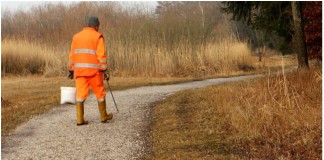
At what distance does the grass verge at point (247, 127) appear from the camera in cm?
523

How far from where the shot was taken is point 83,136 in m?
6.59

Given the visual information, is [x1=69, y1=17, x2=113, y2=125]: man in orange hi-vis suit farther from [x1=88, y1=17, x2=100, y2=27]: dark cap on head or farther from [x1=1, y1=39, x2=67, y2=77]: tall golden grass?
[x1=1, y1=39, x2=67, y2=77]: tall golden grass

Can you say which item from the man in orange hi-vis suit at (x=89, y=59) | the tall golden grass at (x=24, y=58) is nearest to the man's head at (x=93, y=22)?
the man in orange hi-vis suit at (x=89, y=59)

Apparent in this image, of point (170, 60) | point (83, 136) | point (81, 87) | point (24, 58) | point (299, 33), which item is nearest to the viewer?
point (83, 136)

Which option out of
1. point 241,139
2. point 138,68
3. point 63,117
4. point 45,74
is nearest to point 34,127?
point 63,117

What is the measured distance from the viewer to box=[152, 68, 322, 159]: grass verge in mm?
5234

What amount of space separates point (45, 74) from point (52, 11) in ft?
54.7

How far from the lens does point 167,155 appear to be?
5320 millimetres

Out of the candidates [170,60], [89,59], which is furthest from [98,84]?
[170,60]

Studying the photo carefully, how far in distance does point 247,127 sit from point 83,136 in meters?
2.42

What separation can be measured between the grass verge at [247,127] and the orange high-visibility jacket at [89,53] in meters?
1.37

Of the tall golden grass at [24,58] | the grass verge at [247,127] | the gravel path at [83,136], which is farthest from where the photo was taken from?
the tall golden grass at [24,58]

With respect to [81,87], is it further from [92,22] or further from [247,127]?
[247,127]

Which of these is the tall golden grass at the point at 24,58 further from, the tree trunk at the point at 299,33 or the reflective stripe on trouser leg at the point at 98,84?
the reflective stripe on trouser leg at the point at 98,84
